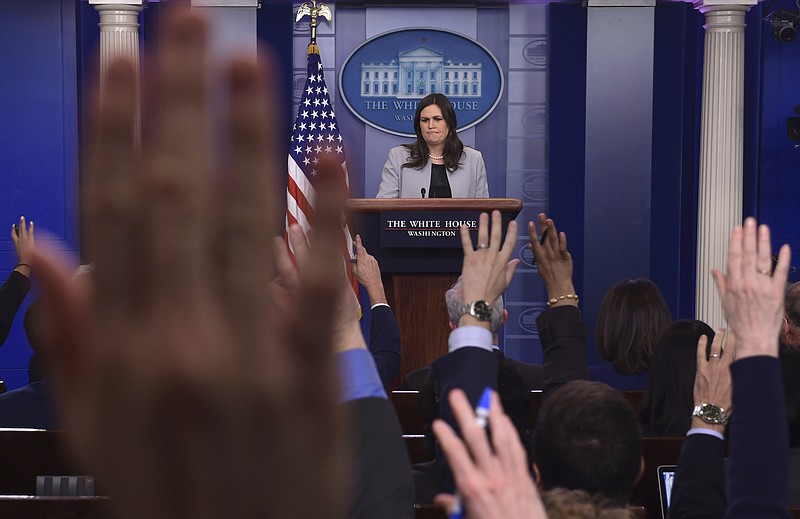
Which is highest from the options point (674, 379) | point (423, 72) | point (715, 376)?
point (423, 72)

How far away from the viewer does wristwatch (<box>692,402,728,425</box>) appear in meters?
1.73

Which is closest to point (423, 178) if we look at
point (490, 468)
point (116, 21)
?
point (116, 21)

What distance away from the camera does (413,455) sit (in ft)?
8.01

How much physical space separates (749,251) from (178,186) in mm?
1140

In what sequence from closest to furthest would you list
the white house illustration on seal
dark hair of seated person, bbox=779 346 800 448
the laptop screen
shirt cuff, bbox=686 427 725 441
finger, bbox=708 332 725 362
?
shirt cuff, bbox=686 427 725 441
finger, bbox=708 332 725 362
the laptop screen
dark hair of seated person, bbox=779 346 800 448
the white house illustration on seal

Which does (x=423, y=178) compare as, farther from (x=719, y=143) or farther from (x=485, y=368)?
(x=485, y=368)

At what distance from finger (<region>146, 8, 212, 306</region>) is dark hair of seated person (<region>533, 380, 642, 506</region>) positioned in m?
1.23

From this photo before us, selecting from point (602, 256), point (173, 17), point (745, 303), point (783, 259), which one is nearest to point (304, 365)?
point (173, 17)

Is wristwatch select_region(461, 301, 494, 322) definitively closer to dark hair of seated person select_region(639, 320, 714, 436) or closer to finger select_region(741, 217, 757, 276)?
finger select_region(741, 217, 757, 276)

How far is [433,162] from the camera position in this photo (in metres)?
5.38

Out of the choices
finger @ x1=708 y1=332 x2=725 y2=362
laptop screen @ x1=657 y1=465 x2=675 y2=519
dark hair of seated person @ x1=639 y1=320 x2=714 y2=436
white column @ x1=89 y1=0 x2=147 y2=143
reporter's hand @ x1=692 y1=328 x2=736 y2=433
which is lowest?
laptop screen @ x1=657 y1=465 x2=675 y2=519

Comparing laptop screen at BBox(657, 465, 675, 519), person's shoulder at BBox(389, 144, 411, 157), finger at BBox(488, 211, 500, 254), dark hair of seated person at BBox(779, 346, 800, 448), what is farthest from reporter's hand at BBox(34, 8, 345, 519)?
person's shoulder at BBox(389, 144, 411, 157)

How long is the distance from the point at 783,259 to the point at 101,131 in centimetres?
126

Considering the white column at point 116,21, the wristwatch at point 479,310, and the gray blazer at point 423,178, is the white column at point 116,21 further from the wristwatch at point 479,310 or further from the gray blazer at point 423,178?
the wristwatch at point 479,310
